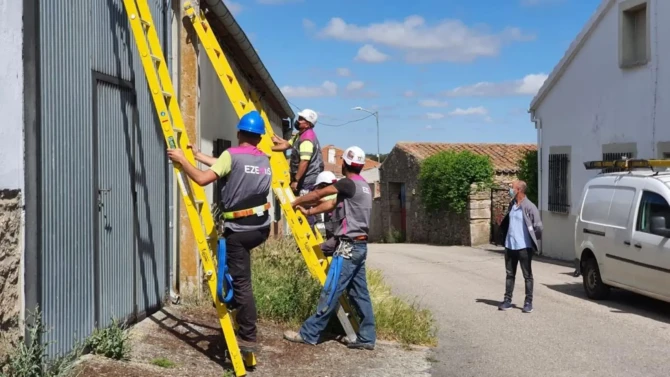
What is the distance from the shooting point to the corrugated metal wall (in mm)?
5152

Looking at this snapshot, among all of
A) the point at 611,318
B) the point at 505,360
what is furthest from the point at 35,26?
the point at 611,318

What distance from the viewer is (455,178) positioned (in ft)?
88.5

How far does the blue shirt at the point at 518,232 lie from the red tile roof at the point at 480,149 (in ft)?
65.4

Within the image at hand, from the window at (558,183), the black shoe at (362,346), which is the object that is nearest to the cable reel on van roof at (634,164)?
the black shoe at (362,346)

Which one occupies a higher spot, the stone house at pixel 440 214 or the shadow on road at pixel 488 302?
the stone house at pixel 440 214

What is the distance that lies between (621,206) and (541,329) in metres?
2.99

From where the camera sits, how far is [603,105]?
17.2 m

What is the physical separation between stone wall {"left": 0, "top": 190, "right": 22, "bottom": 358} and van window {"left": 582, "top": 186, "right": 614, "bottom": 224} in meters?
9.33

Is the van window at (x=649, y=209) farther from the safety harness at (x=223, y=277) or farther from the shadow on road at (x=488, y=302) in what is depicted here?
the safety harness at (x=223, y=277)

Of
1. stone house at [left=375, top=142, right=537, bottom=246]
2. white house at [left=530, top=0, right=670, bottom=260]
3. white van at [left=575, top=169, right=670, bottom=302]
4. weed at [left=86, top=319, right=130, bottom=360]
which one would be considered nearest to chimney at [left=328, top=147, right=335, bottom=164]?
stone house at [left=375, top=142, right=537, bottom=246]

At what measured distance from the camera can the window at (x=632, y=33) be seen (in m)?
16.1

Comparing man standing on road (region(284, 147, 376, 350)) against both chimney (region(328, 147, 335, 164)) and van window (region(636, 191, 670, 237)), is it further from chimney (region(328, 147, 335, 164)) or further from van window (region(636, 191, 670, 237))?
chimney (region(328, 147, 335, 164))

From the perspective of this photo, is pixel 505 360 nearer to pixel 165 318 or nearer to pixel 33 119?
pixel 165 318

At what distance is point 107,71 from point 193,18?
1962mm
